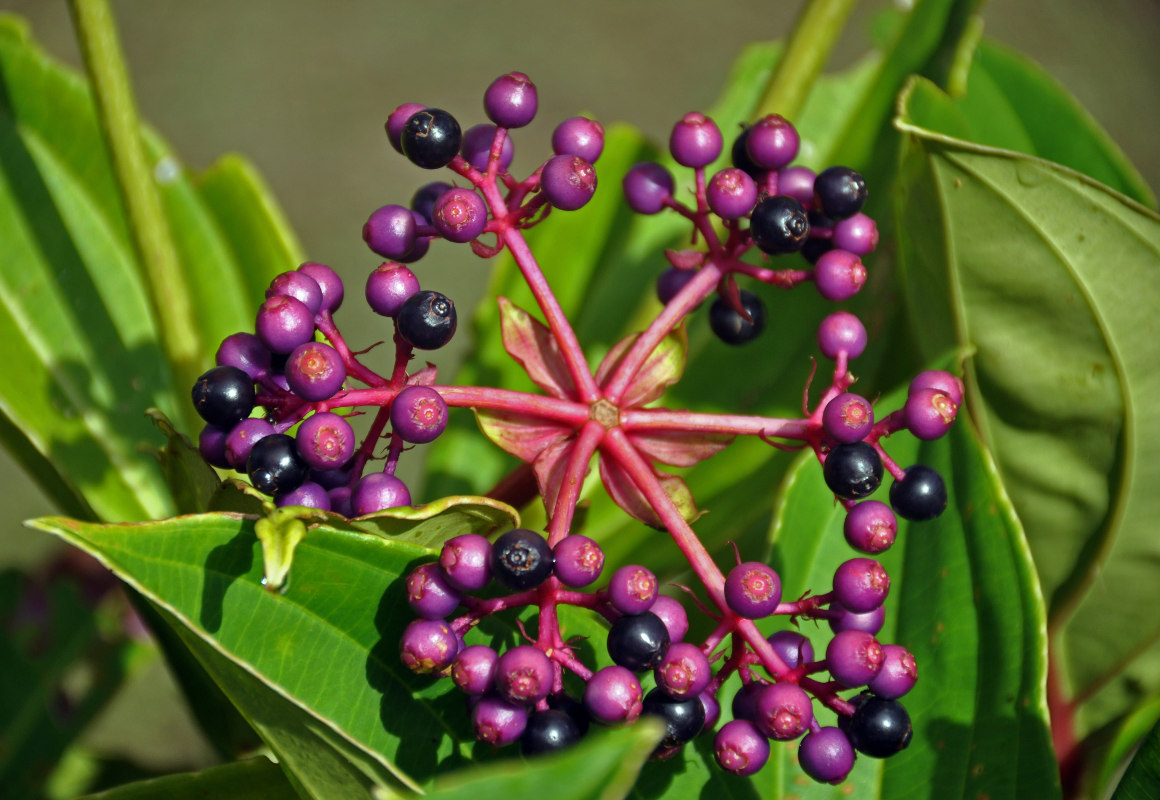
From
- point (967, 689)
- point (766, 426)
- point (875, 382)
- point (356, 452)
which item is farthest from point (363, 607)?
point (875, 382)

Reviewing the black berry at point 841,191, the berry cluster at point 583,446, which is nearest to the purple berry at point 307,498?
the berry cluster at point 583,446

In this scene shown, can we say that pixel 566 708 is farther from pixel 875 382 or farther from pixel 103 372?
pixel 103 372

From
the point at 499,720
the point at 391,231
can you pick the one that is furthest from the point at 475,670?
the point at 391,231

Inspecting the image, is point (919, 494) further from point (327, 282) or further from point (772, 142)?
point (327, 282)

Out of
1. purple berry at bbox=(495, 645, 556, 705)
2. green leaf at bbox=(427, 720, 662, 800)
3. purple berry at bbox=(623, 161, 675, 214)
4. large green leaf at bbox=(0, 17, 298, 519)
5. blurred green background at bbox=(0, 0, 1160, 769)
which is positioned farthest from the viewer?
blurred green background at bbox=(0, 0, 1160, 769)

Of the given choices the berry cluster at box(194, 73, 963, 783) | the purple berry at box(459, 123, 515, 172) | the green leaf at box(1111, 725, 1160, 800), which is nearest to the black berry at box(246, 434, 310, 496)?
the berry cluster at box(194, 73, 963, 783)

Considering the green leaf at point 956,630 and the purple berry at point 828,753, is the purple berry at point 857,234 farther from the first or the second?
the purple berry at point 828,753

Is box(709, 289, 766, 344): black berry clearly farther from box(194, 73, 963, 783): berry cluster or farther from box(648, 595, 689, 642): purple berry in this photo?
box(648, 595, 689, 642): purple berry
